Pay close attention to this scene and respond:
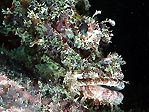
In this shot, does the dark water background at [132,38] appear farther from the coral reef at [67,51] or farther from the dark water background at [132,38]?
the coral reef at [67,51]

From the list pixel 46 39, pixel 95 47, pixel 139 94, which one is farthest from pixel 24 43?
pixel 139 94

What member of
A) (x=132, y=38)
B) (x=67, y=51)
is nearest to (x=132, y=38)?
(x=132, y=38)

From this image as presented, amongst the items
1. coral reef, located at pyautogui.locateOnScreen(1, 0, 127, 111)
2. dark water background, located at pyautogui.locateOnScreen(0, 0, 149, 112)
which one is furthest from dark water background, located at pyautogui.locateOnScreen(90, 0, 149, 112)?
coral reef, located at pyautogui.locateOnScreen(1, 0, 127, 111)

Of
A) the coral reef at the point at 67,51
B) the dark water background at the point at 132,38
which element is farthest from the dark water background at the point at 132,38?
the coral reef at the point at 67,51

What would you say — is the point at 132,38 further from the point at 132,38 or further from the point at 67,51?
the point at 67,51

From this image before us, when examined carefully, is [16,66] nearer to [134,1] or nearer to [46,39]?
[46,39]

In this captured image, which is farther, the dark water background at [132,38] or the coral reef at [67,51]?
the dark water background at [132,38]

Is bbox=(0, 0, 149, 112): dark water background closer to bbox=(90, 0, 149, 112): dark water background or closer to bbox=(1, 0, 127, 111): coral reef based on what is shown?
bbox=(90, 0, 149, 112): dark water background
